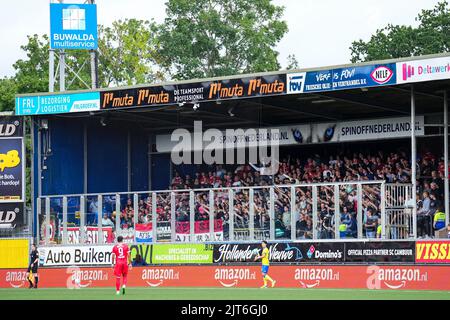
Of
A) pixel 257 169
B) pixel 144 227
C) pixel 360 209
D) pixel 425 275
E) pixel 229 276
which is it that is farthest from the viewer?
pixel 257 169

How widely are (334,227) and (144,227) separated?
797 cm

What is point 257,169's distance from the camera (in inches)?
1752

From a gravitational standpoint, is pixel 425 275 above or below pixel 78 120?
below

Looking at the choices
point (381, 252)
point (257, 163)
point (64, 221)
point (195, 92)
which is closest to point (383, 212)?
point (381, 252)

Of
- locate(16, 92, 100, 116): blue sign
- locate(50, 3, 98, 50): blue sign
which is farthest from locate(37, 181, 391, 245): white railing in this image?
locate(50, 3, 98, 50): blue sign

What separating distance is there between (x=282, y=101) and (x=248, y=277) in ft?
22.1

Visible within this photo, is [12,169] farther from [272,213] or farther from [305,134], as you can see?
[305,134]

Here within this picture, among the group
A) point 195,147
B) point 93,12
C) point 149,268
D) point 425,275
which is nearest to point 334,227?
point 425,275

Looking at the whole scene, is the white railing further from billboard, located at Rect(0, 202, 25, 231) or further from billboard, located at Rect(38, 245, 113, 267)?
billboard, located at Rect(0, 202, 25, 231)

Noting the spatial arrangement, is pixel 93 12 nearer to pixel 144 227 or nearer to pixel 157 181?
pixel 157 181

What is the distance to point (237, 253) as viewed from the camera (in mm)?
37906

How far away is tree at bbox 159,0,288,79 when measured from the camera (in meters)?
72.6

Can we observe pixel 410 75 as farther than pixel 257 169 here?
No

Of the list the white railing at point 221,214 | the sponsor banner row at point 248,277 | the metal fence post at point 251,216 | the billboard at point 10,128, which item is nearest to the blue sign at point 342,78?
the white railing at point 221,214
